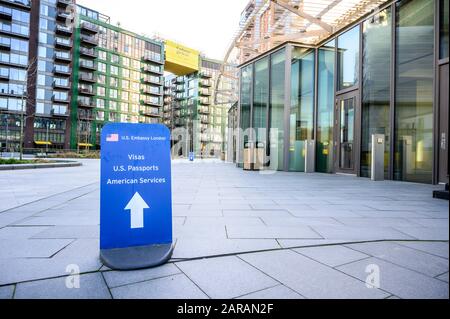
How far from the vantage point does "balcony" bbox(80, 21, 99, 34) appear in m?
62.8

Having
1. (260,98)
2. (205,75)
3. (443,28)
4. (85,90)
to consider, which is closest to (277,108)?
(260,98)

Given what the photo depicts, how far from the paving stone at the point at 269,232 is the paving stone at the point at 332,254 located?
441 mm

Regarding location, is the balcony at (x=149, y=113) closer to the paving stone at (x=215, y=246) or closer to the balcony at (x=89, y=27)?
the balcony at (x=89, y=27)

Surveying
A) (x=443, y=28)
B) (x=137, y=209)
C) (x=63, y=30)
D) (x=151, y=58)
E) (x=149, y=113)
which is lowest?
(x=137, y=209)

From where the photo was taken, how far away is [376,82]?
12.1 m

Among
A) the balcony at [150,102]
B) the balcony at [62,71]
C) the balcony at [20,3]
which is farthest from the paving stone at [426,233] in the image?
the balcony at [150,102]

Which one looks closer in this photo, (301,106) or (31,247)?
(31,247)

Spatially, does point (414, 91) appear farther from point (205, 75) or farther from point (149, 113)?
point (205, 75)

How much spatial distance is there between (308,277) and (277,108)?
601 inches

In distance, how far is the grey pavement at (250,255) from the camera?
2.19 m

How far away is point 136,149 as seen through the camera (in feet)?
9.56

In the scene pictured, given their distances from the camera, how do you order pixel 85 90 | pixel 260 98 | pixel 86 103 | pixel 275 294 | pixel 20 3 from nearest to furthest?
pixel 275 294
pixel 260 98
pixel 20 3
pixel 85 90
pixel 86 103

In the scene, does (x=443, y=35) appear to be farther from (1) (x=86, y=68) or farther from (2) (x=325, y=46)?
(1) (x=86, y=68)

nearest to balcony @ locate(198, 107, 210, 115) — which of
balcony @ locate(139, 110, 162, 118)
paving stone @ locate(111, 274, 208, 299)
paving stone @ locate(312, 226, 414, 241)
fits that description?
Answer: balcony @ locate(139, 110, 162, 118)
